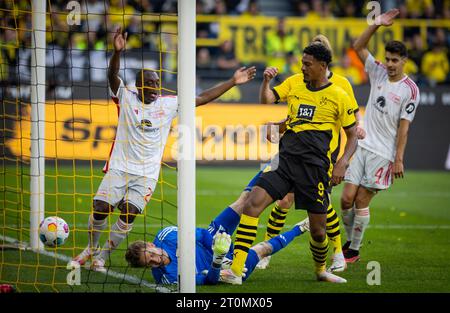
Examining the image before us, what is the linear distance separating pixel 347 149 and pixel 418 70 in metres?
16.4

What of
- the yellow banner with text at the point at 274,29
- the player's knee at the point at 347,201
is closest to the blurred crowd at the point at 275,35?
the yellow banner with text at the point at 274,29

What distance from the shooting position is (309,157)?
7.32 m

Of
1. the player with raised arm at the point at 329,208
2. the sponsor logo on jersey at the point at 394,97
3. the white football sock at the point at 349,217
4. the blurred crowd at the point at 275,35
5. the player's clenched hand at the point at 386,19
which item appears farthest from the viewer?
the blurred crowd at the point at 275,35

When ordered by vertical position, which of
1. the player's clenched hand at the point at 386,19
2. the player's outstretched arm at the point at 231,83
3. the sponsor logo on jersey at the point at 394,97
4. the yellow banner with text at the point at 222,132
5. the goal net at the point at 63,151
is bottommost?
the yellow banner with text at the point at 222,132

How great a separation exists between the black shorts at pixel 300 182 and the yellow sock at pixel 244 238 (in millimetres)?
298

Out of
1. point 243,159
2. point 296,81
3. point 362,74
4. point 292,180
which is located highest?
point 296,81

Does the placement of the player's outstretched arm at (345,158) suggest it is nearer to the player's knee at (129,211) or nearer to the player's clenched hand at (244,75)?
the player's clenched hand at (244,75)

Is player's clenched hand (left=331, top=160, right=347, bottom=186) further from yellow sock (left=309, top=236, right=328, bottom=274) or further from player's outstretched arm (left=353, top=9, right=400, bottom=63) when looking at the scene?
player's outstretched arm (left=353, top=9, right=400, bottom=63)

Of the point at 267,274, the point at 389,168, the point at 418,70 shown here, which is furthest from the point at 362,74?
the point at 267,274

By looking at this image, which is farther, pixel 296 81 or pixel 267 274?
pixel 267 274

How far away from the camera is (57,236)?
25.4ft

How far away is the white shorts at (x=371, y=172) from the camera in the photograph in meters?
9.05
